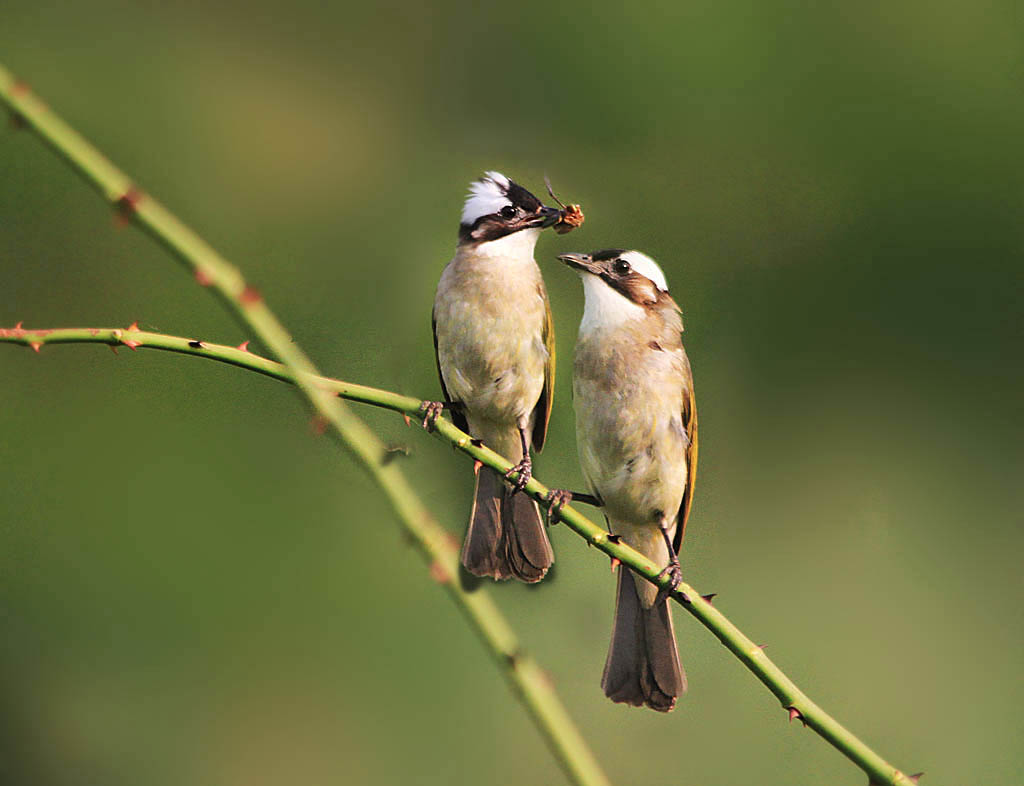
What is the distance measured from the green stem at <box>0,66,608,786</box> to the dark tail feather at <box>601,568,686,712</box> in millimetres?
427

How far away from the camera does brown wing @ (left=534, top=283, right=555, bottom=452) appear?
1424 mm

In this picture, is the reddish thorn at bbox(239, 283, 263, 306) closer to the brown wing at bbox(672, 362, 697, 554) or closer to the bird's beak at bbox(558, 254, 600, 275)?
the bird's beak at bbox(558, 254, 600, 275)

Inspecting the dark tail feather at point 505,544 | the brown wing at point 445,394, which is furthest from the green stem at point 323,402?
the brown wing at point 445,394

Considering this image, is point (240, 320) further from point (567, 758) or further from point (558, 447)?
point (558, 447)

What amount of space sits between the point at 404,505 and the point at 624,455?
2.52 ft

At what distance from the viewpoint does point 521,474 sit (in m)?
1.14

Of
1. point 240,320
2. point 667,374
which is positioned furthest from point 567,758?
point 667,374

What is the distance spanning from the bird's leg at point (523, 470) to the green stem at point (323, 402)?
6.6 inches

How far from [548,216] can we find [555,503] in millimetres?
350

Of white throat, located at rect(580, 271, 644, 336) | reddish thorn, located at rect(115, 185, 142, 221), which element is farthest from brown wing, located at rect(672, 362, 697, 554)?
reddish thorn, located at rect(115, 185, 142, 221)

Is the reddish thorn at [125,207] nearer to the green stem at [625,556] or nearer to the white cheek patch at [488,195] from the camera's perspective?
the green stem at [625,556]

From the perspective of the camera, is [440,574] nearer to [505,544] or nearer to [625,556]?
[625,556]

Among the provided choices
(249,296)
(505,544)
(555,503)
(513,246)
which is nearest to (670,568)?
(505,544)

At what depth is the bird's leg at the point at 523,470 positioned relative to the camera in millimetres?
1025
